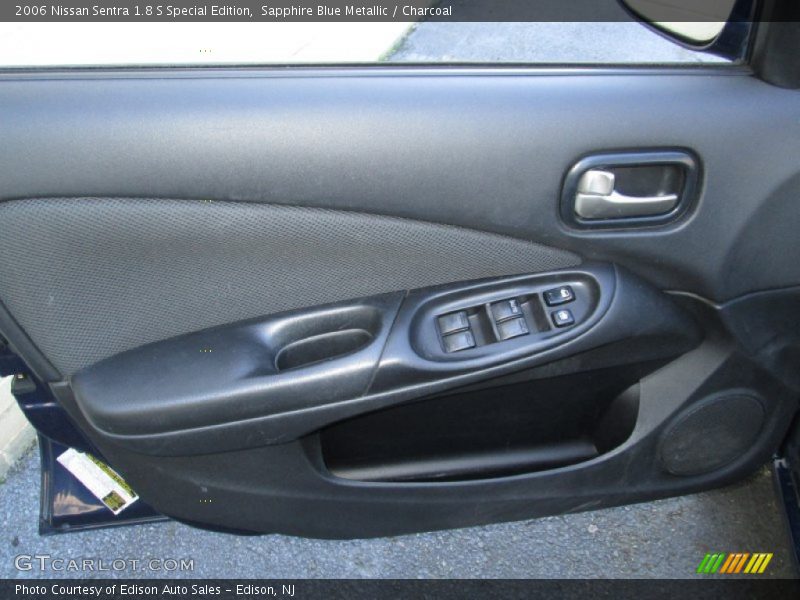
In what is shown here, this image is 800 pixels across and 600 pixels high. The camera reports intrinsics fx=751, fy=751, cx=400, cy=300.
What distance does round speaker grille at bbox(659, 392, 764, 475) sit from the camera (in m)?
1.30

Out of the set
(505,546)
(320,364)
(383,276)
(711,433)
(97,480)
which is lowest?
(505,546)

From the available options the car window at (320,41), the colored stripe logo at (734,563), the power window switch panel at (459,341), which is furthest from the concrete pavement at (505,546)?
the car window at (320,41)

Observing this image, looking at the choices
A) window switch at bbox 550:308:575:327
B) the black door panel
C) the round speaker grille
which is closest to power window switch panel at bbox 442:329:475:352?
the black door panel

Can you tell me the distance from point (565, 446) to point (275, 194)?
68 cm

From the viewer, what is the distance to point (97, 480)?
148 cm

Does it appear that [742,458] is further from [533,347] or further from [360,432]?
[360,432]

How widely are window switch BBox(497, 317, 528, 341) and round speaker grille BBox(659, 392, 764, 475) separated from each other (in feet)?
1.15

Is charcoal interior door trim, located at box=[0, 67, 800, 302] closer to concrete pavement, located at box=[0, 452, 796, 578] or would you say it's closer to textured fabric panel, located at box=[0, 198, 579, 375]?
textured fabric panel, located at box=[0, 198, 579, 375]


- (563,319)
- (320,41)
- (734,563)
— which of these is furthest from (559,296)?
(734,563)

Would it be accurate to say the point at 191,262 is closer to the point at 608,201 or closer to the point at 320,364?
the point at 320,364

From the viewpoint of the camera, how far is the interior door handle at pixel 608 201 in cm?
111

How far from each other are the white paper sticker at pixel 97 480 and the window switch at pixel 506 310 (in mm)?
807

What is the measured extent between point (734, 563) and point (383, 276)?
0.91 metres

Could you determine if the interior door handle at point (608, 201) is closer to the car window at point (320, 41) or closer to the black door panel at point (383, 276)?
the black door panel at point (383, 276)
